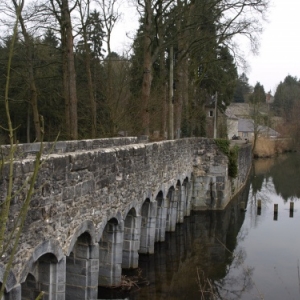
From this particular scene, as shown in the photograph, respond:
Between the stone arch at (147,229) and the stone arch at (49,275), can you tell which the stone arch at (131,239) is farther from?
the stone arch at (49,275)

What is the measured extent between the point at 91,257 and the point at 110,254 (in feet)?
4.78

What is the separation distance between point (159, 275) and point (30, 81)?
9044mm

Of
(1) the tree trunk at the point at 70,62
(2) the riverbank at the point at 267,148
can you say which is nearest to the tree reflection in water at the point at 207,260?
(1) the tree trunk at the point at 70,62

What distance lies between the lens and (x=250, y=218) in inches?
717

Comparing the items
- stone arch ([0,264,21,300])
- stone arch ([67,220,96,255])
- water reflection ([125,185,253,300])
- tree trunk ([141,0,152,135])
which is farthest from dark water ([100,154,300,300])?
tree trunk ([141,0,152,135])

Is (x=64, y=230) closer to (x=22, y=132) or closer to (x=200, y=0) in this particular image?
(x=200, y=0)

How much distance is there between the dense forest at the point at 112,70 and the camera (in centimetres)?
1542

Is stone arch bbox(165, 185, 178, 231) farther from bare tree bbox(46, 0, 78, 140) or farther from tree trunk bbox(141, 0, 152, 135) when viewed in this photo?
bare tree bbox(46, 0, 78, 140)

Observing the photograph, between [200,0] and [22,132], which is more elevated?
[200,0]

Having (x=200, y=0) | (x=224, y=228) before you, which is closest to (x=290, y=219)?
(x=224, y=228)

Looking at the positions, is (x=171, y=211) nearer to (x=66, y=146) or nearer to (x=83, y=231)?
(x=66, y=146)

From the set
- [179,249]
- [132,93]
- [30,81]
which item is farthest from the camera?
[132,93]

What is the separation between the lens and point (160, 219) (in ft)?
45.0

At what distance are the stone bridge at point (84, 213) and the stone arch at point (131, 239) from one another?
2 centimetres
